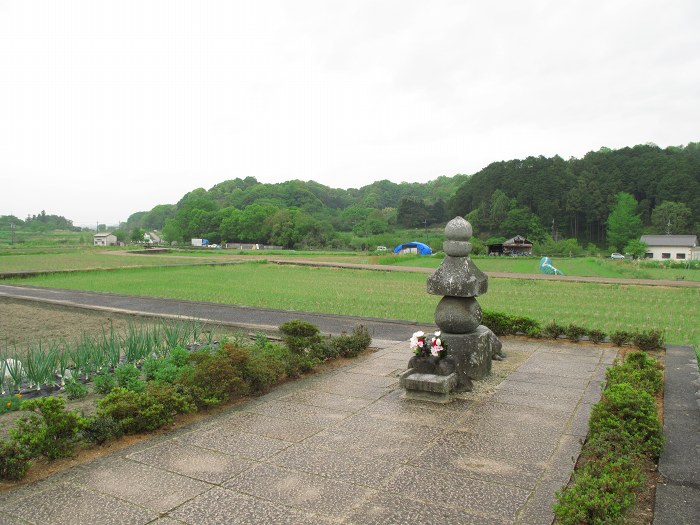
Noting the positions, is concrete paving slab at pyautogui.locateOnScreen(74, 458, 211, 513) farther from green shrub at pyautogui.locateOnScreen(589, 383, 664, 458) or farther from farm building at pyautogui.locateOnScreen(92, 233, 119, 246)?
farm building at pyautogui.locateOnScreen(92, 233, 119, 246)

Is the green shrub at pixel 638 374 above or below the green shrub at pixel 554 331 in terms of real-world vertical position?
above

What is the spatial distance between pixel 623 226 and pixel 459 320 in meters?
68.5

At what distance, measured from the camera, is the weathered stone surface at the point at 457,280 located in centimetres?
672

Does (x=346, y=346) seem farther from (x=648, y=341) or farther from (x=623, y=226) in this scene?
(x=623, y=226)

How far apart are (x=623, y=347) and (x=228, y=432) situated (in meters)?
7.33

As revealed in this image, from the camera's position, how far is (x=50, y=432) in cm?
428

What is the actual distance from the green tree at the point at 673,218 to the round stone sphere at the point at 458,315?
69.8 meters

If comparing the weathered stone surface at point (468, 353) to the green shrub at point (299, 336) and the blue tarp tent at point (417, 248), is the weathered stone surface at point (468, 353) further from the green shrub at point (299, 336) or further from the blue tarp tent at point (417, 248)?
the blue tarp tent at point (417, 248)

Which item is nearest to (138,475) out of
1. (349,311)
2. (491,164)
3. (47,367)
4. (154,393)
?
(154,393)

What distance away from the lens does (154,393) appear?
209 inches

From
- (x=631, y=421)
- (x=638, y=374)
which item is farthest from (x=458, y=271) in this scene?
(x=631, y=421)

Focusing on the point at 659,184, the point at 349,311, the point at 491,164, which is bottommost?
the point at 349,311

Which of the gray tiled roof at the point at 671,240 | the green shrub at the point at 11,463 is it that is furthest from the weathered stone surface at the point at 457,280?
the gray tiled roof at the point at 671,240

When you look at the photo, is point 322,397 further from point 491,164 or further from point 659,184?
point 491,164
